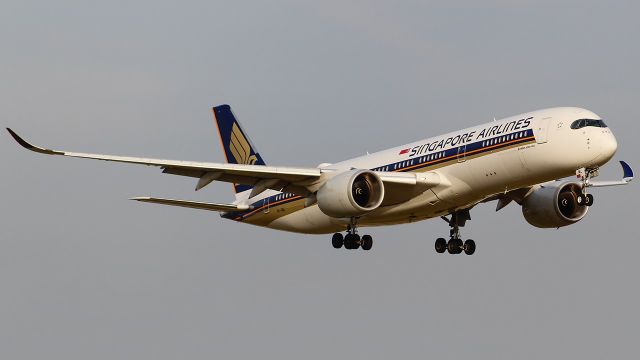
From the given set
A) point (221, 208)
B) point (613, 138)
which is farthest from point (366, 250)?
point (613, 138)

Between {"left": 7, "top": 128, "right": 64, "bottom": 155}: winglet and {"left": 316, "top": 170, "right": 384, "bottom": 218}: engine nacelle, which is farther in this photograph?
{"left": 316, "top": 170, "right": 384, "bottom": 218}: engine nacelle

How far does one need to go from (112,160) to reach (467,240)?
57.1ft

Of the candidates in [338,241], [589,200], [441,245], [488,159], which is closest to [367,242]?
[338,241]

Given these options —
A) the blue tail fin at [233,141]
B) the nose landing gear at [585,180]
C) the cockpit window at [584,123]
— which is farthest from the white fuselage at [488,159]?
the blue tail fin at [233,141]

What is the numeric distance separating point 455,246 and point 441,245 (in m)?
0.77

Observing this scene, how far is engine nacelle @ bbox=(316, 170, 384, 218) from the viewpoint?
51844mm

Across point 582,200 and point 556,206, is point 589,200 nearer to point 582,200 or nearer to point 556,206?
point 582,200

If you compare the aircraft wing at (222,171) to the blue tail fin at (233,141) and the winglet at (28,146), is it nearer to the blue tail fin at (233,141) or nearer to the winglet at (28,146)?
the winglet at (28,146)

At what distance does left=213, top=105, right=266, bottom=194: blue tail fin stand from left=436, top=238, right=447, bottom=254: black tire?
981 cm

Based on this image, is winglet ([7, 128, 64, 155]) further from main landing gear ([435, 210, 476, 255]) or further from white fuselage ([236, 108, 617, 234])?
main landing gear ([435, 210, 476, 255])

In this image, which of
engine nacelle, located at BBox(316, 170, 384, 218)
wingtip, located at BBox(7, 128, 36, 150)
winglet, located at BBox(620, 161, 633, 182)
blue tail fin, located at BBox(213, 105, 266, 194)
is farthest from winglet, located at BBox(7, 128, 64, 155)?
winglet, located at BBox(620, 161, 633, 182)

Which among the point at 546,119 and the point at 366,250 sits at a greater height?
the point at 546,119

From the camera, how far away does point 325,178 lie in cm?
5434

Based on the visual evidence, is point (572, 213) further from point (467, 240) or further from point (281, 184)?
point (281, 184)
